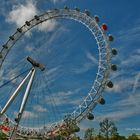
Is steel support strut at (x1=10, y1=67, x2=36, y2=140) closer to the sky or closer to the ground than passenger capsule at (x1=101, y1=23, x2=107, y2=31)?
closer to the ground

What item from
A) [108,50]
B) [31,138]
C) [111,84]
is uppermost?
[108,50]

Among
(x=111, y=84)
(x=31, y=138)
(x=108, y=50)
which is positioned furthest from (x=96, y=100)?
(x=31, y=138)

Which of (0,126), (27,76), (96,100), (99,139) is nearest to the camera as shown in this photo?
(27,76)

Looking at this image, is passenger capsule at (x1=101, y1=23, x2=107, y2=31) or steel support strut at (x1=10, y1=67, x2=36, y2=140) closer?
steel support strut at (x1=10, y1=67, x2=36, y2=140)

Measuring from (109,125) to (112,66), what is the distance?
52018 millimetres

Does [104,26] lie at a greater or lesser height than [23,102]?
greater

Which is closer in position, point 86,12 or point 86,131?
point 86,12

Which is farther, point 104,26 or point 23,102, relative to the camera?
point 104,26

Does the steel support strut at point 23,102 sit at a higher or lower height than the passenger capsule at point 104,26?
lower

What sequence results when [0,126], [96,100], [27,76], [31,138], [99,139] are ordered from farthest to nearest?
1. [99,139]
2. [31,138]
3. [0,126]
4. [96,100]
5. [27,76]

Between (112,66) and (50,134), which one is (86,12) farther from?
(50,134)

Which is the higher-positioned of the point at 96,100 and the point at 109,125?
the point at 109,125

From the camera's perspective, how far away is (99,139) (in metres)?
104

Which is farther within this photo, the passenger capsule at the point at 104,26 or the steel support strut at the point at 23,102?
the passenger capsule at the point at 104,26
